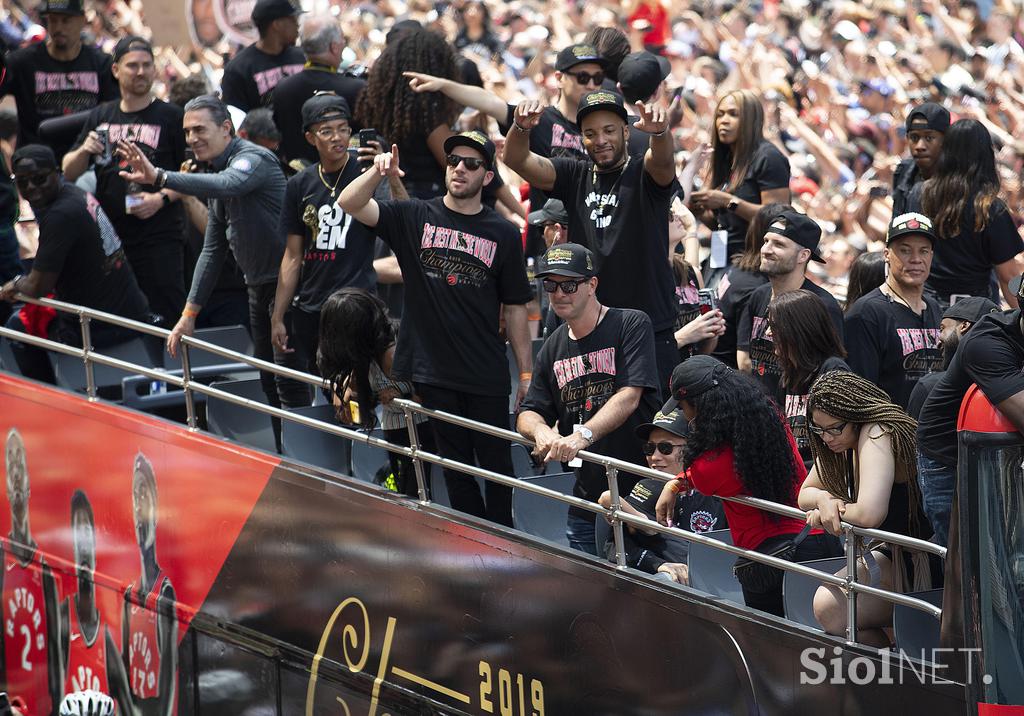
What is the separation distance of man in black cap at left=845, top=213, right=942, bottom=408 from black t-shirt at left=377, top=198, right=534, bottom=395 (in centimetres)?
160

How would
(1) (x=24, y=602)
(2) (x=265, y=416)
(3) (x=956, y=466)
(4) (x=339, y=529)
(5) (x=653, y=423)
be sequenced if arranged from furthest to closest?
(1) (x=24, y=602), (2) (x=265, y=416), (4) (x=339, y=529), (5) (x=653, y=423), (3) (x=956, y=466)

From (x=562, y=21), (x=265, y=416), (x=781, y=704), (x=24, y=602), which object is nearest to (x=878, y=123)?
(x=562, y=21)

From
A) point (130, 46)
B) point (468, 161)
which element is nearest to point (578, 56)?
point (468, 161)

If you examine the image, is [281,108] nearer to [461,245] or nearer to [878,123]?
[461,245]

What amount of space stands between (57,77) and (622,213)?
5.74 m

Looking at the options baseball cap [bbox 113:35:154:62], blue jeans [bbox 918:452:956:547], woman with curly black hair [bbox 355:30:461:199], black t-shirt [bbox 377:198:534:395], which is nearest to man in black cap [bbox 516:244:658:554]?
black t-shirt [bbox 377:198:534:395]

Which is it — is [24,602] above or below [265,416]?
below

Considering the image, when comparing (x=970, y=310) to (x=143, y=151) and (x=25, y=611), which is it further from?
(x=25, y=611)

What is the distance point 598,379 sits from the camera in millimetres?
6812

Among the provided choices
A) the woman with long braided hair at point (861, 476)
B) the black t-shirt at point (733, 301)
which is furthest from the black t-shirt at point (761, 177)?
the woman with long braided hair at point (861, 476)

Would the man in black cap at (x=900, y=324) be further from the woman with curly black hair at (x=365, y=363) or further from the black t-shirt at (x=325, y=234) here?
the black t-shirt at (x=325, y=234)

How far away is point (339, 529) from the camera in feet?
25.3

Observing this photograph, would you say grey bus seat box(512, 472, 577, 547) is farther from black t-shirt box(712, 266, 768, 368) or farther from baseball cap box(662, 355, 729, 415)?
baseball cap box(662, 355, 729, 415)

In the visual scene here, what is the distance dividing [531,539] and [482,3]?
13785 millimetres
